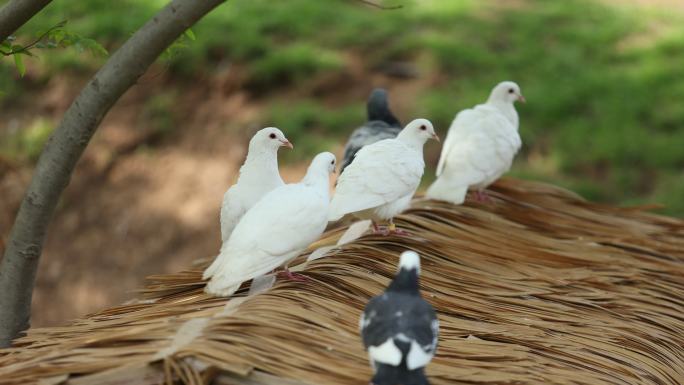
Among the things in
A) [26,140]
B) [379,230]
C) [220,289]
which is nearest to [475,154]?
[379,230]

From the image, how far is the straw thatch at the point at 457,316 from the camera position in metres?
2.42

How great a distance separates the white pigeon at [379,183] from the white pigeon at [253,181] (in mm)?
239

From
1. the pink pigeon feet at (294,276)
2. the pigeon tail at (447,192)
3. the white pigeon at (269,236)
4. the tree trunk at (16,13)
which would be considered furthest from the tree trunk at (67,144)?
the pigeon tail at (447,192)

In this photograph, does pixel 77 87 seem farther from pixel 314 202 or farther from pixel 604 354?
pixel 604 354

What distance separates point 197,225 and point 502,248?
12.0ft

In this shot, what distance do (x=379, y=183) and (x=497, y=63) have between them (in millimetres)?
4379

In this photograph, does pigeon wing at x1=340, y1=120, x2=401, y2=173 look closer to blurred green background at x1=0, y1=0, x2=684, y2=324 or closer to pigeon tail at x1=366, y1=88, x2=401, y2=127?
pigeon tail at x1=366, y1=88, x2=401, y2=127

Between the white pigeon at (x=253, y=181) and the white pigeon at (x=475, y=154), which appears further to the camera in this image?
the white pigeon at (x=475, y=154)

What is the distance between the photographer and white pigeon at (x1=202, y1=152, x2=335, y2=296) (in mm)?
2945

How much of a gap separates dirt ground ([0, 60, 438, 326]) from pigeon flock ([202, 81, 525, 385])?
2651 mm

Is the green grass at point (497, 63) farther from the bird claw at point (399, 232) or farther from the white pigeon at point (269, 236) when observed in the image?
the white pigeon at point (269, 236)

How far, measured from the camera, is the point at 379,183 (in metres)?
3.64

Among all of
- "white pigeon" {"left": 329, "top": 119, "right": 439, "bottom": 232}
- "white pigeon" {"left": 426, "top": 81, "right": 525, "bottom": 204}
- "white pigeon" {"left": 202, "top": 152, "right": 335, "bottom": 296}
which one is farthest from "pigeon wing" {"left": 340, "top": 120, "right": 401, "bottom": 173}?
"white pigeon" {"left": 202, "top": 152, "right": 335, "bottom": 296}

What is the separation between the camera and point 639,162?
7.04 m
